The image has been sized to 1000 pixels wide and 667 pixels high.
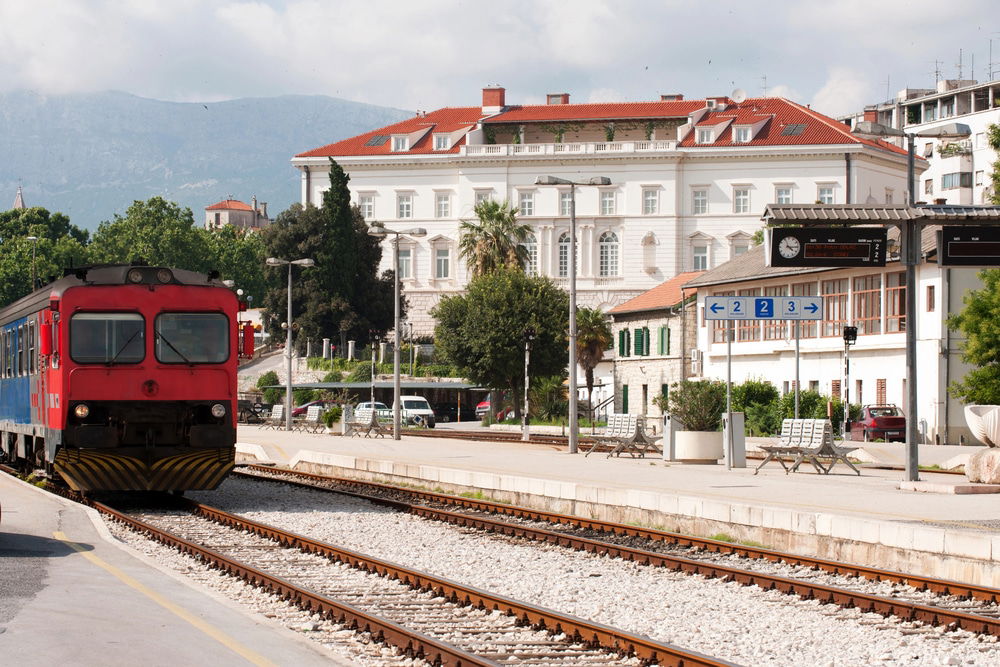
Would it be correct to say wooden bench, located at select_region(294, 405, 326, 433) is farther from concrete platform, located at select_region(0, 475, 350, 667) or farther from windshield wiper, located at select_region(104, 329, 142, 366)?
concrete platform, located at select_region(0, 475, 350, 667)

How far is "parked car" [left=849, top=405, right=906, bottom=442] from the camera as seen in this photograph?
51594mm

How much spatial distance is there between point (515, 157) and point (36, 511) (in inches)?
3934

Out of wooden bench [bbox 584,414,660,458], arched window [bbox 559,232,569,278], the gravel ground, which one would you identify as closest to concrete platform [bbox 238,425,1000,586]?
wooden bench [bbox 584,414,660,458]

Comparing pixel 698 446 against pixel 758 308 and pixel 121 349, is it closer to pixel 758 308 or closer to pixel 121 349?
pixel 758 308

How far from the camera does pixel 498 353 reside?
7788 cm

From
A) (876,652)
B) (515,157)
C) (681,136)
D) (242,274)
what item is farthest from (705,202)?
(876,652)

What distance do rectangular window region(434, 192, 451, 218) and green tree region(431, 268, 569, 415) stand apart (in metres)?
40.8

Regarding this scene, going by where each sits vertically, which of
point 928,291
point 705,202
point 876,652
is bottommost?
point 876,652

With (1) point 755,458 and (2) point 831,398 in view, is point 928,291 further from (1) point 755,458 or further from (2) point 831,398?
(1) point 755,458

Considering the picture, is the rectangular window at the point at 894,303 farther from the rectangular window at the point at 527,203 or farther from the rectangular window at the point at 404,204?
the rectangular window at the point at 404,204

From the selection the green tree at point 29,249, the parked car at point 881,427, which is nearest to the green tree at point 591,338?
the parked car at point 881,427

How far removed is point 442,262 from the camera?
122 m

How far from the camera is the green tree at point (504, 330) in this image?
3061 inches

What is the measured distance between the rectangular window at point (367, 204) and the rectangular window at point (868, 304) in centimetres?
6943
